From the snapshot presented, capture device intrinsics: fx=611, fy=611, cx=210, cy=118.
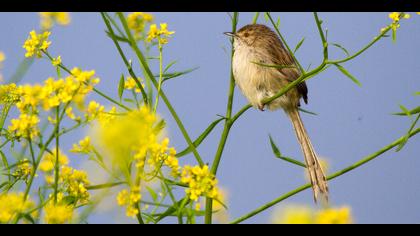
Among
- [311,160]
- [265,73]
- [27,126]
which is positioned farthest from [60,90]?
[265,73]

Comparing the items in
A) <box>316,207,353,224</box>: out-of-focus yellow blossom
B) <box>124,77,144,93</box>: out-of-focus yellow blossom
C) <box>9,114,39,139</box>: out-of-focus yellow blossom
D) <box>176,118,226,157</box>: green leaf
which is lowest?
<box>316,207,353,224</box>: out-of-focus yellow blossom

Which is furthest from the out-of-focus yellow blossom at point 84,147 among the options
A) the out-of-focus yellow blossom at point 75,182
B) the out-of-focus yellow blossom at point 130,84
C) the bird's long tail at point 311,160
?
the bird's long tail at point 311,160

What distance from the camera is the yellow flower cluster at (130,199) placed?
5.76 ft

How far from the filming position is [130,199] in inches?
69.4

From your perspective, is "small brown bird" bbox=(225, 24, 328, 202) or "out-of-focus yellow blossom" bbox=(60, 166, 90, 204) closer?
"out-of-focus yellow blossom" bbox=(60, 166, 90, 204)

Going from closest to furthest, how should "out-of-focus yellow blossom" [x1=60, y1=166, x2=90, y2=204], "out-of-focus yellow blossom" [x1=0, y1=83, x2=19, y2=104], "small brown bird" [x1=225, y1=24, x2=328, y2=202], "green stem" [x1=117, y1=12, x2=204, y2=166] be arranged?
"out-of-focus yellow blossom" [x1=60, y1=166, x2=90, y2=204] → "green stem" [x1=117, y1=12, x2=204, y2=166] → "out-of-focus yellow blossom" [x1=0, y1=83, x2=19, y2=104] → "small brown bird" [x1=225, y1=24, x2=328, y2=202]

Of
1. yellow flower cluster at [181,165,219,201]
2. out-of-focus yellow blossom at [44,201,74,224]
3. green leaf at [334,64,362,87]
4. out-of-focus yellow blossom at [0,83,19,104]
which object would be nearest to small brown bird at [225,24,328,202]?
green leaf at [334,64,362,87]

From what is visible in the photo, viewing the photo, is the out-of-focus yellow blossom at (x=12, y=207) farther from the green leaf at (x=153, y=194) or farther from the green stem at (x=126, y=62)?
the green stem at (x=126, y=62)

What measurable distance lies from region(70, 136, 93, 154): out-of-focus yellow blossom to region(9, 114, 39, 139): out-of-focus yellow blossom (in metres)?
0.19

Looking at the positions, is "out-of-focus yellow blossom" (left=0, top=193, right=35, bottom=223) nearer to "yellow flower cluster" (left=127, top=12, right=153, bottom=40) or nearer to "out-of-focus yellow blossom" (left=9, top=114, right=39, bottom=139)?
"out-of-focus yellow blossom" (left=9, top=114, right=39, bottom=139)

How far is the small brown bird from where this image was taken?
3850 millimetres
